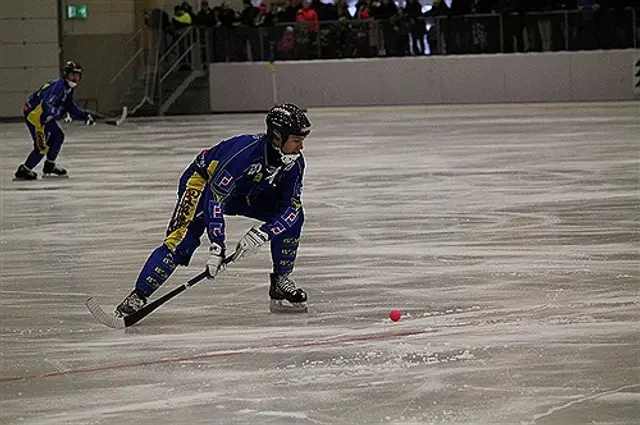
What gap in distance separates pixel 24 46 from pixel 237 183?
2843 cm

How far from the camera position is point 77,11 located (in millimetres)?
34625

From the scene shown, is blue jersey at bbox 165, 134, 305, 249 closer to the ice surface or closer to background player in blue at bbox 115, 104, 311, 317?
background player in blue at bbox 115, 104, 311, 317

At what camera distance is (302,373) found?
229 inches

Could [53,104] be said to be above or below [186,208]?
above

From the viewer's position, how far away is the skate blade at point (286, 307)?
731cm

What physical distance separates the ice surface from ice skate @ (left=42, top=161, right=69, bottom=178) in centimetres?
47

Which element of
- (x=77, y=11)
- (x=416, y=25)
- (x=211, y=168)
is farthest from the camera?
(x=77, y=11)

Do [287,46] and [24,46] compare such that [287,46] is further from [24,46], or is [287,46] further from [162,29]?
[24,46]

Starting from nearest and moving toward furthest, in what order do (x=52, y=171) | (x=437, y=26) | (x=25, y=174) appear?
(x=25, y=174) → (x=52, y=171) → (x=437, y=26)

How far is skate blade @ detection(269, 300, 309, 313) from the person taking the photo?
7.31m

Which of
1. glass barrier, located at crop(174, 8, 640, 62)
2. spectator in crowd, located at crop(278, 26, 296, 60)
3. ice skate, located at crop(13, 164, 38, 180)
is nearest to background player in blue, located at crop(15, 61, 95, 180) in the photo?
ice skate, located at crop(13, 164, 38, 180)

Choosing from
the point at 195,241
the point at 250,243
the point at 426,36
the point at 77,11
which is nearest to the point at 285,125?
the point at 250,243

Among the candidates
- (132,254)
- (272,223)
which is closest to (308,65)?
(132,254)

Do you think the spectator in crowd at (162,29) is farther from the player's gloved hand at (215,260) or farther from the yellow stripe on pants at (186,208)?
the player's gloved hand at (215,260)
